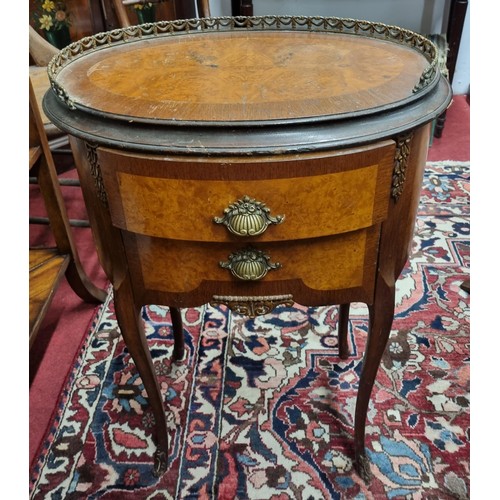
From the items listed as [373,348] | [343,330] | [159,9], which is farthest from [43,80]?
[373,348]

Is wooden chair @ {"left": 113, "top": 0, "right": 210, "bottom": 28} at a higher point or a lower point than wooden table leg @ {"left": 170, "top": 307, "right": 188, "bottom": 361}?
higher

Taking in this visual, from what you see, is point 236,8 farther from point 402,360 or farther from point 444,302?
point 402,360

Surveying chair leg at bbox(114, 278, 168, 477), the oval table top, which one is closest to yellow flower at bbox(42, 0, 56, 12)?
the oval table top

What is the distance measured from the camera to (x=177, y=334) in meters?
1.32

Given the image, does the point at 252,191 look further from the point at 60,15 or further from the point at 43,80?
the point at 60,15

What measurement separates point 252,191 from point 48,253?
3.22 feet

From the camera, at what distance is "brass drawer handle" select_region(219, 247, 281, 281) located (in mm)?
733

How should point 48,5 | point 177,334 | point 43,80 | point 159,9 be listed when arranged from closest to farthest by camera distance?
point 177,334
point 43,80
point 48,5
point 159,9

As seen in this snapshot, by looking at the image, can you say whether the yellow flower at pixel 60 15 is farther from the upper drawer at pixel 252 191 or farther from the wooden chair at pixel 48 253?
the upper drawer at pixel 252 191

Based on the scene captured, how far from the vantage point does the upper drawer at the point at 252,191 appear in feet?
2.10

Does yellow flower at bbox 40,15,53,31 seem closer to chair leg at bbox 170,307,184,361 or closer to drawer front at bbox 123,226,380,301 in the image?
chair leg at bbox 170,307,184,361

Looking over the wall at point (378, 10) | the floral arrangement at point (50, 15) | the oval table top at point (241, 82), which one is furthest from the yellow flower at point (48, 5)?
the oval table top at point (241, 82)

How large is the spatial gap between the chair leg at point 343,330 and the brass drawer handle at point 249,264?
1.76ft

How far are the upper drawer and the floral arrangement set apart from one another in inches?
66.3
